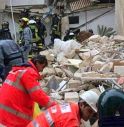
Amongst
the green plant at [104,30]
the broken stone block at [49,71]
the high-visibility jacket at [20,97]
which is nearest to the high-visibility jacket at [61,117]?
the high-visibility jacket at [20,97]

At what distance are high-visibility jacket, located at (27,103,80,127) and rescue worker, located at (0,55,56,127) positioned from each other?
1.34 m

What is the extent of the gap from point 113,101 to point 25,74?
243 centimetres

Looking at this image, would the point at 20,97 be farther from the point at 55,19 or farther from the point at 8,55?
the point at 55,19

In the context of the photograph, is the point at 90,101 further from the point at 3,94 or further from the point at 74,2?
the point at 74,2

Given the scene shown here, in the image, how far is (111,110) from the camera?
327cm

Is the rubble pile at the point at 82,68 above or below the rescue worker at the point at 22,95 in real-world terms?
below

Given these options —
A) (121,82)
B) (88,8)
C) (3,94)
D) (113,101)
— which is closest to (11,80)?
(3,94)

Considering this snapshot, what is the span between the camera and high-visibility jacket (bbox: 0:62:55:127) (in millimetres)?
5598

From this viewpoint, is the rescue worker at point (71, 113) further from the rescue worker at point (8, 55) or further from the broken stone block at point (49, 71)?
the broken stone block at point (49, 71)

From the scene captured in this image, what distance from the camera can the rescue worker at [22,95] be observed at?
5.60m

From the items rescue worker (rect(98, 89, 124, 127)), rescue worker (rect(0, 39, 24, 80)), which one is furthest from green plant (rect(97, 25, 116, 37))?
rescue worker (rect(98, 89, 124, 127))

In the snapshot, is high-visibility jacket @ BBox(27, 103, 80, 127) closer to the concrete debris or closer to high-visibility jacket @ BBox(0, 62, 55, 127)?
high-visibility jacket @ BBox(0, 62, 55, 127)

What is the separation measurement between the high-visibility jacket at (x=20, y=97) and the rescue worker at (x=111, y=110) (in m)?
2.30

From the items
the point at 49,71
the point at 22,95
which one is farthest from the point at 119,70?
the point at 22,95
